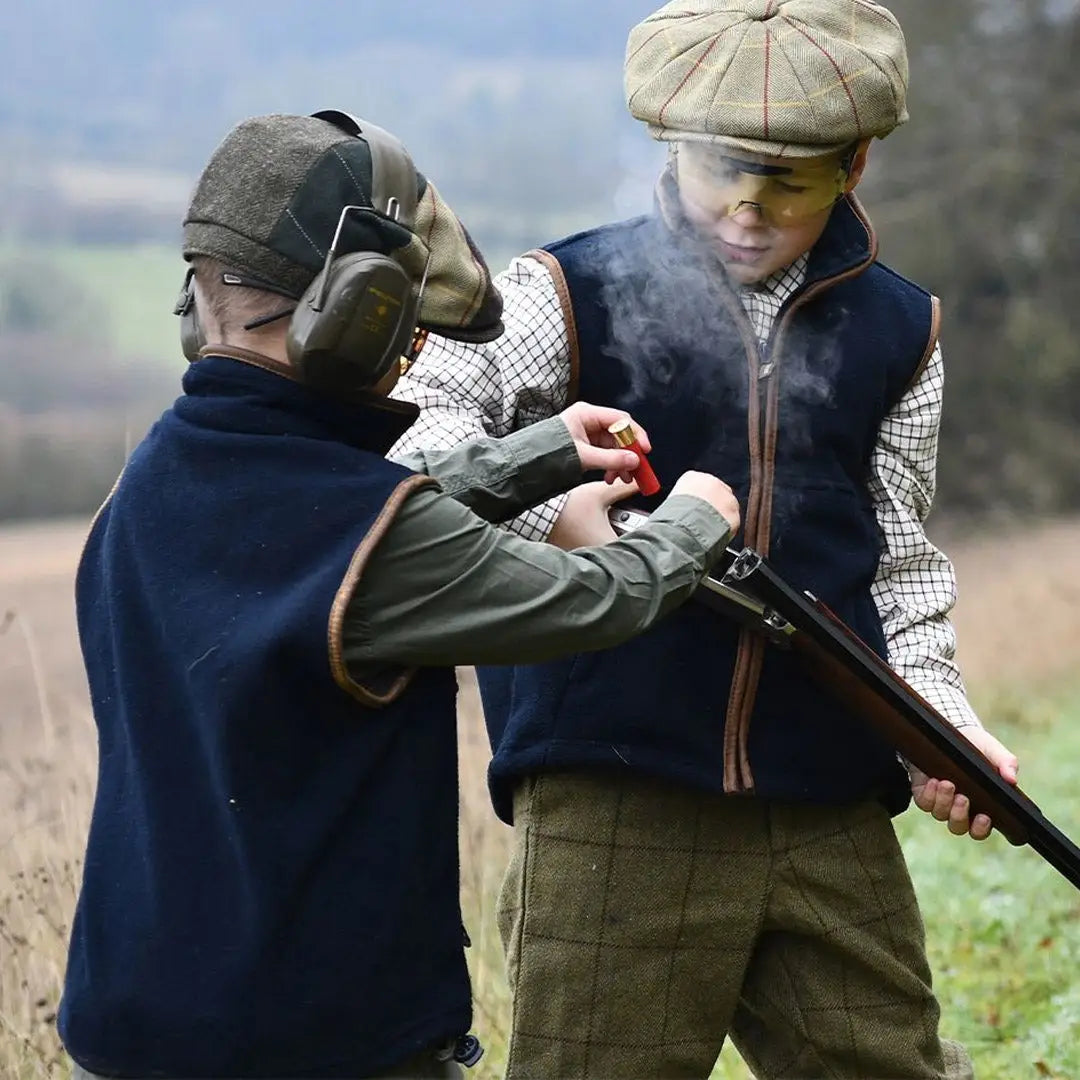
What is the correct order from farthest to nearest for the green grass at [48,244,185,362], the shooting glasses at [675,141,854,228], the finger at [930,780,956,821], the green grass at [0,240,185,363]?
1. the green grass at [48,244,185,362]
2. the green grass at [0,240,185,363]
3. the finger at [930,780,956,821]
4. the shooting glasses at [675,141,854,228]

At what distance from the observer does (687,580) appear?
282 centimetres

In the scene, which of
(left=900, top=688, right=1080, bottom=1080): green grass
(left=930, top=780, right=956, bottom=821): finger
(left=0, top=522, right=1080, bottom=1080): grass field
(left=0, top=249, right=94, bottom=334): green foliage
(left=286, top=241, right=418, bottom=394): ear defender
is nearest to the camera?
(left=286, top=241, right=418, bottom=394): ear defender

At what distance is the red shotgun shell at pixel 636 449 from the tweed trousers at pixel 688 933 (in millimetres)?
691

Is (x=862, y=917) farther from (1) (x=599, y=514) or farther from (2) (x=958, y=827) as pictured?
(1) (x=599, y=514)

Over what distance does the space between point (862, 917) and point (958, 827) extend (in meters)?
0.31

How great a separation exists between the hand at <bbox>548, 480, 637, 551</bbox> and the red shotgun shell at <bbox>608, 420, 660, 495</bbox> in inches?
2.0

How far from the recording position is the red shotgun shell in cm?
304

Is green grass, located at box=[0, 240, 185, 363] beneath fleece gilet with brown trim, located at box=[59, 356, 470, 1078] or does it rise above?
beneath

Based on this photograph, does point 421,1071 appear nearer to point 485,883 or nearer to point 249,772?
point 249,772

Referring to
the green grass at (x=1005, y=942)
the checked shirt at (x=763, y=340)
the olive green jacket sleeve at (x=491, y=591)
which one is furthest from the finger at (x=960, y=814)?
the green grass at (x=1005, y=942)

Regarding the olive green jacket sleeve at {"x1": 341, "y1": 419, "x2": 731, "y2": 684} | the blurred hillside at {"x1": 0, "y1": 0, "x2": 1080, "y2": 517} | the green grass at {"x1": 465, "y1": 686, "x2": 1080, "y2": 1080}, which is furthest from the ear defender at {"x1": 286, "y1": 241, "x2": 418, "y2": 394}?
the blurred hillside at {"x1": 0, "y1": 0, "x2": 1080, "y2": 517}

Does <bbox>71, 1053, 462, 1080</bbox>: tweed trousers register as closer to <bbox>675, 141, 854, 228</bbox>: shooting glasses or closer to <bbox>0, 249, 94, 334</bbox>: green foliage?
<bbox>675, 141, 854, 228</bbox>: shooting glasses

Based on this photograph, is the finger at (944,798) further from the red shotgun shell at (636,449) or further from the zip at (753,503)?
the red shotgun shell at (636,449)

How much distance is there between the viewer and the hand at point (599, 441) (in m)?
2.96
